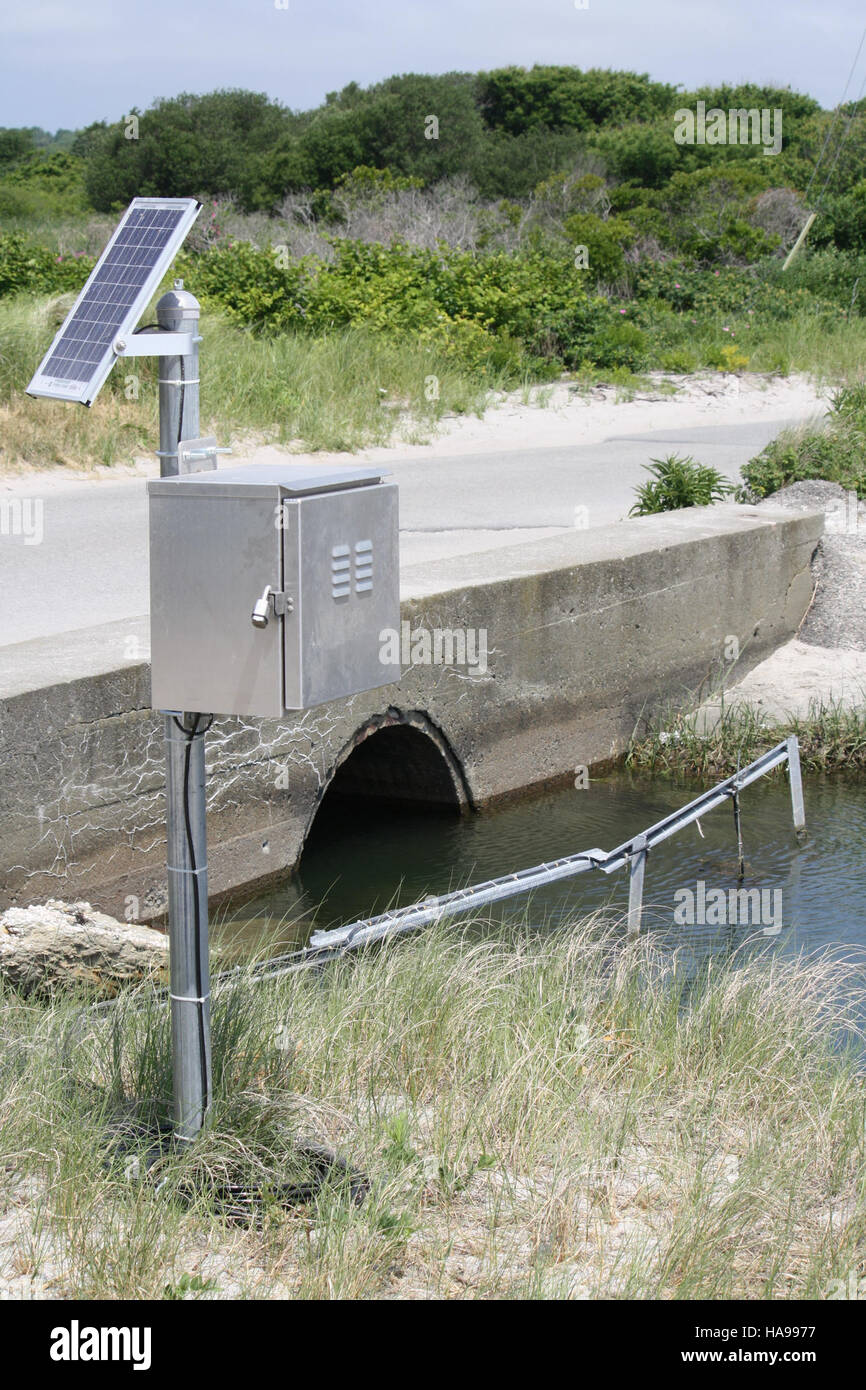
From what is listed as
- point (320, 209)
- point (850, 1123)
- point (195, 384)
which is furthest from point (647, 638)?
point (320, 209)

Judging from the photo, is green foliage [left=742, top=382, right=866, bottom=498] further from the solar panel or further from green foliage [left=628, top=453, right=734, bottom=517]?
the solar panel

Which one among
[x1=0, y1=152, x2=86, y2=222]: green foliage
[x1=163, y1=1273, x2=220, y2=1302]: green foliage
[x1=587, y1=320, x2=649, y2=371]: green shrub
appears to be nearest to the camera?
[x1=163, y1=1273, x2=220, y2=1302]: green foliage

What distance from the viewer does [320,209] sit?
29875 mm

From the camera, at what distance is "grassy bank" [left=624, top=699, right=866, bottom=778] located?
9086mm

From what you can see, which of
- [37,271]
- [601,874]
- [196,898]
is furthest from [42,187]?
[196,898]

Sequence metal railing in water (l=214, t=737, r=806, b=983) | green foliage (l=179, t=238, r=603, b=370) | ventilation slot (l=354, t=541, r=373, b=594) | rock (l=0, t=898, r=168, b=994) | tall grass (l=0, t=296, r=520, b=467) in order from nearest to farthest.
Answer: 1. ventilation slot (l=354, t=541, r=373, b=594)
2. metal railing in water (l=214, t=737, r=806, b=983)
3. rock (l=0, t=898, r=168, b=994)
4. tall grass (l=0, t=296, r=520, b=467)
5. green foliage (l=179, t=238, r=603, b=370)

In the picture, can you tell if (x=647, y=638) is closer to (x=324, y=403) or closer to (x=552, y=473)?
(x=552, y=473)

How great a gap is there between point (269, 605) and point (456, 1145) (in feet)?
4.55

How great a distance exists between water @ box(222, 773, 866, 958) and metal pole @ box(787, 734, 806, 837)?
0.36 feet

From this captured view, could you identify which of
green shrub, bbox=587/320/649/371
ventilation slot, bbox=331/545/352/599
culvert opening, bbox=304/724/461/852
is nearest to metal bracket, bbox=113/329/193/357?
ventilation slot, bbox=331/545/352/599

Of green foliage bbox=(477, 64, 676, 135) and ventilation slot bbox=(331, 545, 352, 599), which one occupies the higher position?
green foliage bbox=(477, 64, 676, 135)

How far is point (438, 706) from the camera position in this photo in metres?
7.79
